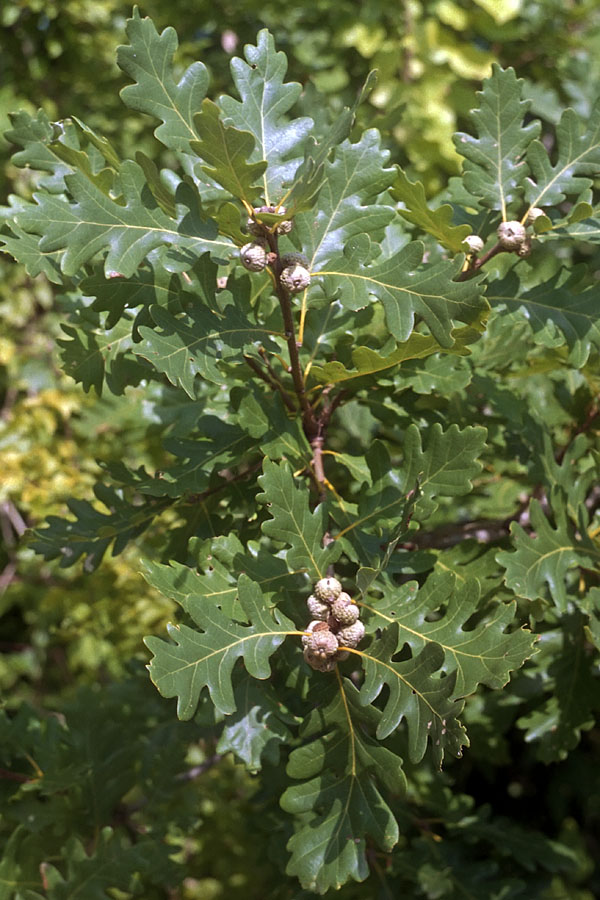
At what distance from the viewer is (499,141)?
1443 mm

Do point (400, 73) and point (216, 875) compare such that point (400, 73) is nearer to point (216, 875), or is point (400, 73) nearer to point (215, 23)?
point (215, 23)

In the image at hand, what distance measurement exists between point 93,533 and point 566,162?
3.18 ft

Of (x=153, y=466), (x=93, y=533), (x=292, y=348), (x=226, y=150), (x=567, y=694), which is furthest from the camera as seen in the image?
(x=153, y=466)

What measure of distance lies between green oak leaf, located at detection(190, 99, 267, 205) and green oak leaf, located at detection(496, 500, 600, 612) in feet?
2.13

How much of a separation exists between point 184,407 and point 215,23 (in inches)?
102

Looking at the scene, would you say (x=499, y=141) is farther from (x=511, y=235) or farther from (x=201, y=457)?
(x=201, y=457)

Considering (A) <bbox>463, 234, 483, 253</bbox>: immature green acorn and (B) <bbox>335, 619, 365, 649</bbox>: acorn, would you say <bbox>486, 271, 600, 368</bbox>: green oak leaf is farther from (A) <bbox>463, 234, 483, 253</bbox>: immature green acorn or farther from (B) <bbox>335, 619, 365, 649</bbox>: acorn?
(B) <bbox>335, 619, 365, 649</bbox>: acorn

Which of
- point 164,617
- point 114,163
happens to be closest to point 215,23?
point 164,617

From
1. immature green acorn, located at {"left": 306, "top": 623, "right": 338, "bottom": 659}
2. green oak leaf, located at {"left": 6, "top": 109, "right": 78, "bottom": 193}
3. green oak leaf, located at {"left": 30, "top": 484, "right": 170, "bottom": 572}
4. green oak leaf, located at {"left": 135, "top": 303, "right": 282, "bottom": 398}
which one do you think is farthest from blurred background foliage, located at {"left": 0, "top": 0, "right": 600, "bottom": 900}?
immature green acorn, located at {"left": 306, "top": 623, "right": 338, "bottom": 659}

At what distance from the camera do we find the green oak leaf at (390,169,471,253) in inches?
51.5

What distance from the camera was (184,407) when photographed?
175cm

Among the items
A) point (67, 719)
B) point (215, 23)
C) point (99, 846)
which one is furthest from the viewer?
point (215, 23)

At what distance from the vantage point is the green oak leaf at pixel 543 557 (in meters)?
1.37

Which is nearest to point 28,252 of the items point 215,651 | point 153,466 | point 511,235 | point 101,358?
point 101,358
